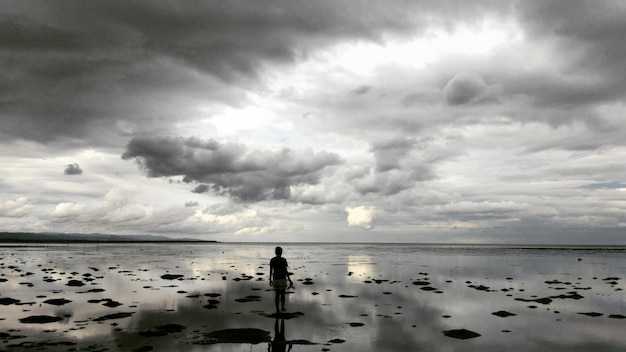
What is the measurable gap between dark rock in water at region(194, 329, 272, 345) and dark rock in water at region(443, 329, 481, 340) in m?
8.20

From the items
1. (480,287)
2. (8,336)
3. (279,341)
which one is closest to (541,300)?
(480,287)

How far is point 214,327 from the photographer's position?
1995 centimetres

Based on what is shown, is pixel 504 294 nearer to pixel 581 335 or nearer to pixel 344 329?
pixel 581 335

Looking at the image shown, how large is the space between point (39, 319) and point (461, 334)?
2036 cm

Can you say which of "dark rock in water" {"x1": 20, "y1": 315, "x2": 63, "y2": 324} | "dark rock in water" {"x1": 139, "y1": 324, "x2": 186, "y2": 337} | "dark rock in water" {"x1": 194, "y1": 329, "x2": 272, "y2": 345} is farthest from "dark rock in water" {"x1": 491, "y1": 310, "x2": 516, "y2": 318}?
"dark rock in water" {"x1": 20, "y1": 315, "x2": 63, "y2": 324}

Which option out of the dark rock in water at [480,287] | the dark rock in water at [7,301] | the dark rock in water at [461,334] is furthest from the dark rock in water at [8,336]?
the dark rock in water at [480,287]

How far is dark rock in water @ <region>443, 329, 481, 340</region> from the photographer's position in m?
18.6

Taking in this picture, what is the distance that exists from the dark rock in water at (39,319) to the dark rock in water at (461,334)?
1910 cm

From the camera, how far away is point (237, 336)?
1798 centimetres

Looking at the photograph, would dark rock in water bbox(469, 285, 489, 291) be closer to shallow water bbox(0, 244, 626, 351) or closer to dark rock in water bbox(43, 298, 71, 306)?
shallow water bbox(0, 244, 626, 351)

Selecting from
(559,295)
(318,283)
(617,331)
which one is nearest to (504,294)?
(559,295)

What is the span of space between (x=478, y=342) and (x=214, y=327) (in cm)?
1190

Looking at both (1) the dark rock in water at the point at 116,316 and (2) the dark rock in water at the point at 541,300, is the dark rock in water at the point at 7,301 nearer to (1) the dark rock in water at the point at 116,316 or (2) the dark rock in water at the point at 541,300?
(1) the dark rock in water at the point at 116,316

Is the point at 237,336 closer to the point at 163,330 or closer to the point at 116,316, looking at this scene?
the point at 163,330
